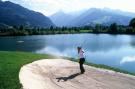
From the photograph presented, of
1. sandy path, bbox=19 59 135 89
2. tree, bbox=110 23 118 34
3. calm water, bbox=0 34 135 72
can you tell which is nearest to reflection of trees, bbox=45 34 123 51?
calm water, bbox=0 34 135 72

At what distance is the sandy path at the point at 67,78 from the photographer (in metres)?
17.8

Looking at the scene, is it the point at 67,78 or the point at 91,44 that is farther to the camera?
the point at 91,44

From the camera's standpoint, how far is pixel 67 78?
19938mm

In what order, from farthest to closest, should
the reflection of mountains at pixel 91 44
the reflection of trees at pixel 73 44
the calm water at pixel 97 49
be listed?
1. the reflection of trees at pixel 73 44
2. the reflection of mountains at pixel 91 44
3. the calm water at pixel 97 49

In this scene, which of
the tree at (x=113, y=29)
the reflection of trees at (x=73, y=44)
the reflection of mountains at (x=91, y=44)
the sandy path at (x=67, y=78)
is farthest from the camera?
the tree at (x=113, y=29)

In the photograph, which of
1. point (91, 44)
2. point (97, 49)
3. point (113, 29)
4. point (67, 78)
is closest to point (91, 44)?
point (91, 44)

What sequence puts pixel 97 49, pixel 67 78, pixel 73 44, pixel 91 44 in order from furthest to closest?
1. pixel 73 44
2. pixel 91 44
3. pixel 97 49
4. pixel 67 78

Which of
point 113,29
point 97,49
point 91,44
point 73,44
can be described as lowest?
point 73,44

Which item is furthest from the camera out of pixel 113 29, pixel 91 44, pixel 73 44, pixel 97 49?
pixel 113 29

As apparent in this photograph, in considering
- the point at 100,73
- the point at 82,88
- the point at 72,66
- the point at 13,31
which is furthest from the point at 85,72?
the point at 13,31

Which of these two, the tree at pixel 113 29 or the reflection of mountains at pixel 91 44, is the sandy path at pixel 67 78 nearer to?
the reflection of mountains at pixel 91 44

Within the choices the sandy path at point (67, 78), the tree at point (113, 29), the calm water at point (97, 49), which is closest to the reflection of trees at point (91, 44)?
the calm water at point (97, 49)

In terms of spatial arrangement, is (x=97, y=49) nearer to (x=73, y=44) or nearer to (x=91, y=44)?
(x=91, y=44)

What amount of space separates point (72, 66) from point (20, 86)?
28.6ft
